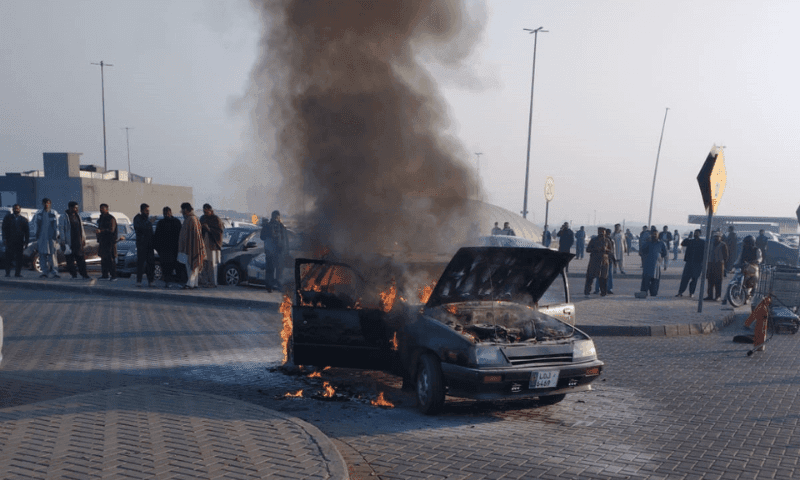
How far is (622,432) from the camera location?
5539mm

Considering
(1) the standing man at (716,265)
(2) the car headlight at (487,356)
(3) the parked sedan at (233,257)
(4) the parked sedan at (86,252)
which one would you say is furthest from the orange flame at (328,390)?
(4) the parked sedan at (86,252)

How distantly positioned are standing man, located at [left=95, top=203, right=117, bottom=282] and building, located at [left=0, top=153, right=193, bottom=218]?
122ft

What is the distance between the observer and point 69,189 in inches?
1954

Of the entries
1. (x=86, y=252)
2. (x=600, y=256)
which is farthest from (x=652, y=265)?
(x=86, y=252)

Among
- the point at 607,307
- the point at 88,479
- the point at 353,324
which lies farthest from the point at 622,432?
the point at 607,307

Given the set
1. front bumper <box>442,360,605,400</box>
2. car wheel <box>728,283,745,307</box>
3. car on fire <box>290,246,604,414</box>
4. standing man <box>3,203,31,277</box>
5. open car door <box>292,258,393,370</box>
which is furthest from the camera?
standing man <box>3,203,31,277</box>

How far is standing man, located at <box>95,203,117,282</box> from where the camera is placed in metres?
15.1

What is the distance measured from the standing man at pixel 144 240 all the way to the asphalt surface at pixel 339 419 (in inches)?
174

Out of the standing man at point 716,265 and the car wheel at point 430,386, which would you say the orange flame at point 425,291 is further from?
the standing man at point 716,265

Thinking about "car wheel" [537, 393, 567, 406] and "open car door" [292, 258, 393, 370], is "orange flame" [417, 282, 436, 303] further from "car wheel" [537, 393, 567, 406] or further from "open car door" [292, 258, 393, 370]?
"car wheel" [537, 393, 567, 406]

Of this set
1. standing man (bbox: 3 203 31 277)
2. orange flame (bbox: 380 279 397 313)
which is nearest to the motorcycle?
orange flame (bbox: 380 279 397 313)

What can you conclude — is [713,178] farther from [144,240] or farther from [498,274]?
[144,240]

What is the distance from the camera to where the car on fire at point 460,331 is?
5754 mm

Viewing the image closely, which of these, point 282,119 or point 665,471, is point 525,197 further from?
point 665,471
